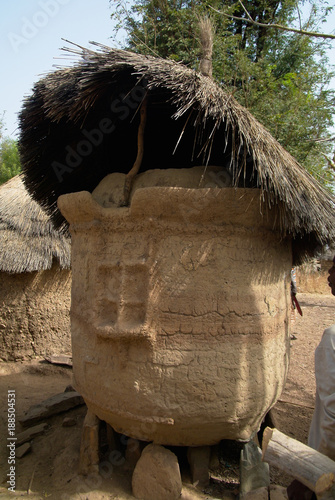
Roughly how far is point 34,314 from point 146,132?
136 inches

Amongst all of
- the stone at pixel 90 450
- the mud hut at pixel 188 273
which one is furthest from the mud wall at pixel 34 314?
the mud hut at pixel 188 273

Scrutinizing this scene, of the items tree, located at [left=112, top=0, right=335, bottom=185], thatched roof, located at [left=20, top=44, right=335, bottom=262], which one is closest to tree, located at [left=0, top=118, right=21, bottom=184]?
tree, located at [left=112, top=0, right=335, bottom=185]

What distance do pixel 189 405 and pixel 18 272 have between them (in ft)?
12.9

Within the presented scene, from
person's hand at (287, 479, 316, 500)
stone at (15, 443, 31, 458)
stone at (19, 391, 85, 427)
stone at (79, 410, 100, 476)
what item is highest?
person's hand at (287, 479, 316, 500)

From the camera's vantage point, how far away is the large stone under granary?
227 cm

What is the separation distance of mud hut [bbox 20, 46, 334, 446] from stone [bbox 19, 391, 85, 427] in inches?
52.9

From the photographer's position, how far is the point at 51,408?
3758 mm

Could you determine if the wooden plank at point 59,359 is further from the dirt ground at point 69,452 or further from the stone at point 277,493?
the stone at point 277,493

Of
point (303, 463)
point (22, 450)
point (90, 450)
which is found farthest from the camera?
point (22, 450)

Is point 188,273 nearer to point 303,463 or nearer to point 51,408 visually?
point 303,463

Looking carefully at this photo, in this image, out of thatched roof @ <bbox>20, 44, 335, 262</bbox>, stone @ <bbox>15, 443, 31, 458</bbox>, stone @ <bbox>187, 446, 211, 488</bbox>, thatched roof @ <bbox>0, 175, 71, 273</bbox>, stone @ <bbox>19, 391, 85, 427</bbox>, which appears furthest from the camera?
thatched roof @ <bbox>0, 175, 71, 273</bbox>

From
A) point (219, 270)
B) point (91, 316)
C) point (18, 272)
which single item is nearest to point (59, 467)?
point (91, 316)

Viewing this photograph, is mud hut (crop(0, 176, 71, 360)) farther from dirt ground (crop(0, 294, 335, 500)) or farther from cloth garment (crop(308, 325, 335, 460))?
cloth garment (crop(308, 325, 335, 460))

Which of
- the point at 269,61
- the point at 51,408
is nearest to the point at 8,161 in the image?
the point at 269,61
